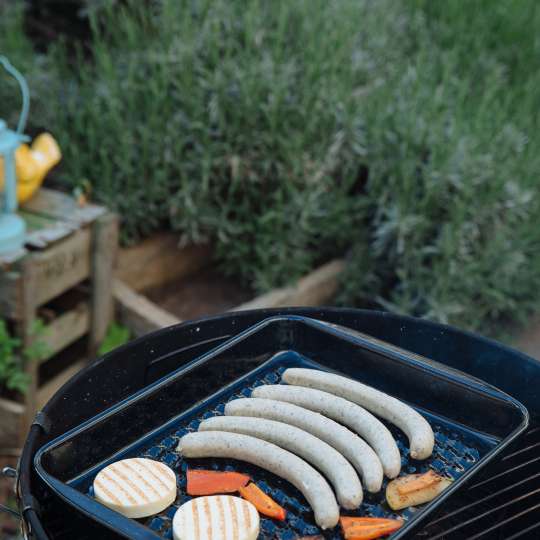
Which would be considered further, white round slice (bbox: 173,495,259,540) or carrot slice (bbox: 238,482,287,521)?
carrot slice (bbox: 238,482,287,521)

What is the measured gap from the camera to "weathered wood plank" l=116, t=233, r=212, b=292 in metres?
3.75

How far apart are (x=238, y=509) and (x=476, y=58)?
3.99m

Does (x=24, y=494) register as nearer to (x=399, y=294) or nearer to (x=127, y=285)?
(x=127, y=285)

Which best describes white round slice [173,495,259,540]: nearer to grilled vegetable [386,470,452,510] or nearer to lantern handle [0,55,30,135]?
grilled vegetable [386,470,452,510]

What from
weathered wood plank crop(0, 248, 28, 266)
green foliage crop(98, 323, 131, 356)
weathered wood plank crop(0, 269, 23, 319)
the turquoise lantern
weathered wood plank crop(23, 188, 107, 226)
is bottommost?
green foliage crop(98, 323, 131, 356)

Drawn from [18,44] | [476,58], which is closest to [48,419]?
[18,44]

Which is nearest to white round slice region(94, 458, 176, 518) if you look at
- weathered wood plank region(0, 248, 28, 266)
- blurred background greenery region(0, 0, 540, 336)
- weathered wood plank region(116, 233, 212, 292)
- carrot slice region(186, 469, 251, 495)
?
carrot slice region(186, 469, 251, 495)

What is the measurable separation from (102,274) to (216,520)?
7.19 ft

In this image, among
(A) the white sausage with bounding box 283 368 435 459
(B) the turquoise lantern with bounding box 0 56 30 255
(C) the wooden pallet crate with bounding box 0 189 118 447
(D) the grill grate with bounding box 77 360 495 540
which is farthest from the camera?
(C) the wooden pallet crate with bounding box 0 189 118 447

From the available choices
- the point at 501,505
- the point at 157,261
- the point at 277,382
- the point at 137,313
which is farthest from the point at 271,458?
the point at 157,261

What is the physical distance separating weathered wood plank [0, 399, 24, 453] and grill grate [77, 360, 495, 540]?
5.66 ft

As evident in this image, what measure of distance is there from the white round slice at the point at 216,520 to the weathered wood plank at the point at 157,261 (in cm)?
249

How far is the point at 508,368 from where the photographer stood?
5.72ft

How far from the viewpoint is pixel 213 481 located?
1389 millimetres
